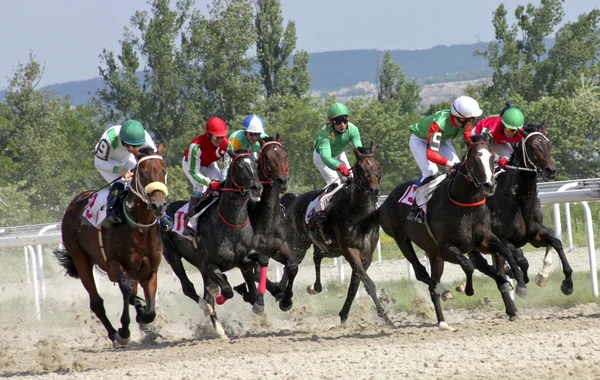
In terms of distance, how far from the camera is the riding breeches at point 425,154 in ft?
30.0

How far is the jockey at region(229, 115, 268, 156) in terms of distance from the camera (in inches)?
369

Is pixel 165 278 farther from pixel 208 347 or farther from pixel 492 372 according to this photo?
pixel 492 372

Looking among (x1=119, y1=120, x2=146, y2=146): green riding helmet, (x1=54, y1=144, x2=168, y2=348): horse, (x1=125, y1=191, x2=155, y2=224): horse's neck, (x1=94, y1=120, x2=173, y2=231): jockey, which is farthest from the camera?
(x1=119, y1=120, x2=146, y2=146): green riding helmet

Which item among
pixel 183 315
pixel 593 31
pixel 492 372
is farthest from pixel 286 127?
pixel 492 372

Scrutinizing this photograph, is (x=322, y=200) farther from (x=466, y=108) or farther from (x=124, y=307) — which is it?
(x=124, y=307)

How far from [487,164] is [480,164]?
6 centimetres

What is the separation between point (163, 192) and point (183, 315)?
13.7 feet

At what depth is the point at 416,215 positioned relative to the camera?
8.88 metres

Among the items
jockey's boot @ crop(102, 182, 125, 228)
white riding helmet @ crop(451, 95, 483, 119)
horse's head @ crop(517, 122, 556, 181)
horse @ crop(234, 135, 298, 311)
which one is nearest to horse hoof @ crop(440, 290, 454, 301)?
horse's head @ crop(517, 122, 556, 181)

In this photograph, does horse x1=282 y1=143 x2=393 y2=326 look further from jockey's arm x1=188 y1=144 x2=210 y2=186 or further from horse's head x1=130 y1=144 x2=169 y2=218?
horse's head x1=130 y1=144 x2=169 y2=218

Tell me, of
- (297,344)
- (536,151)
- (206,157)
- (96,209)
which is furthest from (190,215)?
(536,151)

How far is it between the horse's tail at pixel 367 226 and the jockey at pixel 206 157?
4.73ft

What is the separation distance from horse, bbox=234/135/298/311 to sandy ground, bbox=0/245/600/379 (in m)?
0.71

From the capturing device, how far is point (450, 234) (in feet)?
27.6
